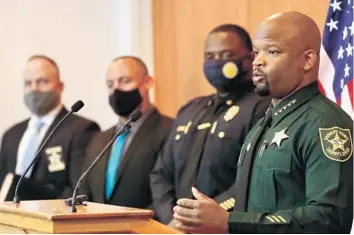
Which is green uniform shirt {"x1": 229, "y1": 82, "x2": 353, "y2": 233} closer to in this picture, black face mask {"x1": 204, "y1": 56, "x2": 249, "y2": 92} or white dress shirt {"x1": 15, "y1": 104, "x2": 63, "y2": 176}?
black face mask {"x1": 204, "y1": 56, "x2": 249, "y2": 92}

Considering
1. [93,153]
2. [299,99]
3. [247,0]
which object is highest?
[247,0]

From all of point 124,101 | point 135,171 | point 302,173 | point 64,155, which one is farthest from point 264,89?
point 64,155

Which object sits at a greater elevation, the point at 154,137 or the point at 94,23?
the point at 94,23

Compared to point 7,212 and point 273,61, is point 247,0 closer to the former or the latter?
point 273,61

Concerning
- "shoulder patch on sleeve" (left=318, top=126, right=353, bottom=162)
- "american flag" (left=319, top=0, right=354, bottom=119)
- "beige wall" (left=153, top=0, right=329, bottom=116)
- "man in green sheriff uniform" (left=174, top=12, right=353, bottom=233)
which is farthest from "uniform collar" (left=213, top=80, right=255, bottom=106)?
"shoulder patch on sleeve" (left=318, top=126, right=353, bottom=162)

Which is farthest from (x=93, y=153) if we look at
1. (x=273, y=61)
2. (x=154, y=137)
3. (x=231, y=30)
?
(x=273, y=61)

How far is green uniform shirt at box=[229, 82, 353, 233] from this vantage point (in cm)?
266

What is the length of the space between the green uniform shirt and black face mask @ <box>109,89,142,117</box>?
1773 millimetres

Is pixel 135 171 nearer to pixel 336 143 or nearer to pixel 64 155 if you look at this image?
pixel 64 155

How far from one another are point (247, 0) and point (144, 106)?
2.80ft

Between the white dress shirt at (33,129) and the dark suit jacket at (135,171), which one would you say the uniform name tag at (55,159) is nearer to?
the white dress shirt at (33,129)

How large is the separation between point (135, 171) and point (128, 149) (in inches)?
5.1

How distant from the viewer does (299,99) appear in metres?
2.85

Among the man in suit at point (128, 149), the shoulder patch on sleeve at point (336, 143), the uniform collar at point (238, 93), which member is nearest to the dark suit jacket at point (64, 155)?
the man in suit at point (128, 149)
